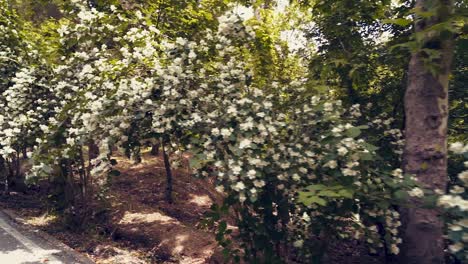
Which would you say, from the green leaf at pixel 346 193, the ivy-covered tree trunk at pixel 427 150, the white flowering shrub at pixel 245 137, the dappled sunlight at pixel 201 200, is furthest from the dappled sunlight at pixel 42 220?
the ivy-covered tree trunk at pixel 427 150

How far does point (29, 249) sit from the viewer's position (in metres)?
6.30

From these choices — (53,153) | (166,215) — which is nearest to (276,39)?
(166,215)

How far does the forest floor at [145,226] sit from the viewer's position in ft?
20.7

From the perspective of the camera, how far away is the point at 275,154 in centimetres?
430

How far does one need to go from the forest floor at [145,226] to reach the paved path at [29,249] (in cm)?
26

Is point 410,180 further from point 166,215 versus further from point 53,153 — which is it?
point 166,215

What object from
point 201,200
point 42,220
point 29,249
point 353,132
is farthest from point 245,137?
point 42,220

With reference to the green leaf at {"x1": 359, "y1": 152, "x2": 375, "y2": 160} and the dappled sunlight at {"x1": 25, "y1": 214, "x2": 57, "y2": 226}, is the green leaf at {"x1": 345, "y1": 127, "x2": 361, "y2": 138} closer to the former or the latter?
the green leaf at {"x1": 359, "y1": 152, "x2": 375, "y2": 160}

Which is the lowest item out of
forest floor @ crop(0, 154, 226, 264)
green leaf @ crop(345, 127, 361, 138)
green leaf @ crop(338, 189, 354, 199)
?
forest floor @ crop(0, 154, 226, 264)

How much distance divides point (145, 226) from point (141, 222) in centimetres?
24

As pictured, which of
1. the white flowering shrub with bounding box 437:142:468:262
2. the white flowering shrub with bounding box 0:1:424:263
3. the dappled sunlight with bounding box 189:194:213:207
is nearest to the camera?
the white flowering shrub with bounding box 437:142:468:262

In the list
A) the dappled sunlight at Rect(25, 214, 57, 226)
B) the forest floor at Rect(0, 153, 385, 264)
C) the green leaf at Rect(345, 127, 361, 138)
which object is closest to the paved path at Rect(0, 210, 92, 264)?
the forest floor at Rect(0, 153, 385, 264)

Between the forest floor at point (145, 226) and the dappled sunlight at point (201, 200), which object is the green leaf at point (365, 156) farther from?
the dappled sunlight at point (201, 200)

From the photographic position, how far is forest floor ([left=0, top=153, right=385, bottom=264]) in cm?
632
